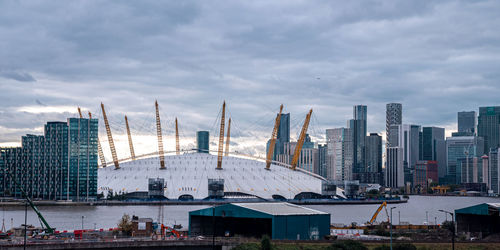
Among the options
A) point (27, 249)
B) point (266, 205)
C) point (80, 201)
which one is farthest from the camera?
point (80, 201)

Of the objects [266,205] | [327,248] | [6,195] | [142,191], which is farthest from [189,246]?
[6,195]

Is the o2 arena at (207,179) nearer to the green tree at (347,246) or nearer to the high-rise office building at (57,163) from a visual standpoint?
the high-rise office building at (57,163)

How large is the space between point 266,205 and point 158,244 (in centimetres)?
1594

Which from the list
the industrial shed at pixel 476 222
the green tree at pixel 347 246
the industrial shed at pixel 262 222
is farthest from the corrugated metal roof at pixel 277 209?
the industrial shed at pixel 476 222

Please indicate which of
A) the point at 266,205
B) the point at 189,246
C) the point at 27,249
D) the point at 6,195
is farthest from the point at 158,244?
the point at 6,195

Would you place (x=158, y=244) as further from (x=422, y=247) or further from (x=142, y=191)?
(x=142, y=191)

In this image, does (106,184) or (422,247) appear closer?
(422,247)

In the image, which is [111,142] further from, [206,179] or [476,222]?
[476,222]

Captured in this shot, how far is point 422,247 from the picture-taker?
160ft

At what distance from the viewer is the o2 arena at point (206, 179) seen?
444ft

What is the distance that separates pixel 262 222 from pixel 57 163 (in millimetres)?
92794

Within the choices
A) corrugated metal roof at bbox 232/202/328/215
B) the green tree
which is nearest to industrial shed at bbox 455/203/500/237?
corrugated metal roof at bbox 232/202/328/215

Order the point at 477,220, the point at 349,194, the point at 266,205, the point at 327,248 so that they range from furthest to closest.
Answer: the point at 349,194 → the point at 477,220 → the point at 266,205 → the point at 327,248

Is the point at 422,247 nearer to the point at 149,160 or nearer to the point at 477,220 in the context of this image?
the point at 477,220
